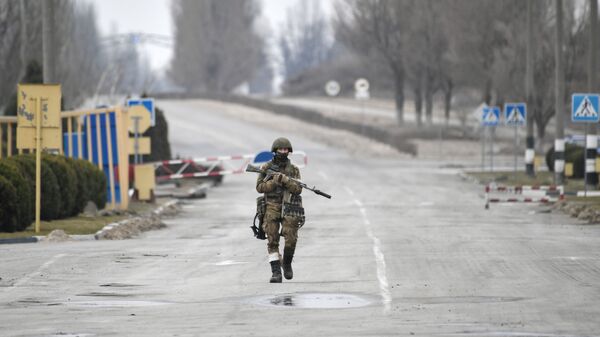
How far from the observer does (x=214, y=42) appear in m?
124

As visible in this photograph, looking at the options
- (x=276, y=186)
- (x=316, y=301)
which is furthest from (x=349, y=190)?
(x=316, y=301)

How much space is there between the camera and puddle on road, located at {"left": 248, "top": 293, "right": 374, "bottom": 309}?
46.0ft

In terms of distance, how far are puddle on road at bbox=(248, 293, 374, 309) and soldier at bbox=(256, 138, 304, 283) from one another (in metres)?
1.43

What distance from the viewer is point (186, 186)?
4544 centimetres

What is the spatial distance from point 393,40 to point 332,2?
5.95 m

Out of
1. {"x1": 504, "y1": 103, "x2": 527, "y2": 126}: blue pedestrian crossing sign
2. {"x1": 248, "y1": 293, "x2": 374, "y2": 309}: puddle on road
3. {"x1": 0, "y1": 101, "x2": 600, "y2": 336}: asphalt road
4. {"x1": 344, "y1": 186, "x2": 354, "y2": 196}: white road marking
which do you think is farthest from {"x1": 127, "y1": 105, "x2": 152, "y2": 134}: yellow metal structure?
{"x1": 248, "y1": 293, "x2": 374, "y2": 309}: puddle on road

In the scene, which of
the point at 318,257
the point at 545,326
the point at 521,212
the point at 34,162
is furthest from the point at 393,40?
the point at 545,326

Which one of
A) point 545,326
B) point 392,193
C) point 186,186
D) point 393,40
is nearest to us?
point 545,326

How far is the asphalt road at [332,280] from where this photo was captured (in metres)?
12.5

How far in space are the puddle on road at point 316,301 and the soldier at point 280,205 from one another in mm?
1429

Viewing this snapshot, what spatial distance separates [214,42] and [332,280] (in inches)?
4277

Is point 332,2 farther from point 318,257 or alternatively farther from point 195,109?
point 318,257

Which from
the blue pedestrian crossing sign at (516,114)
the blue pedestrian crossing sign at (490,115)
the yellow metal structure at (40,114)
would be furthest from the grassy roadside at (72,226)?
the blue pedestrian crossing sign at (490,115)

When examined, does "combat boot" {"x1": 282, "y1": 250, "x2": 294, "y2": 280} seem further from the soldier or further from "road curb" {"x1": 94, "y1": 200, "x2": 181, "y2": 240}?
"road curb" {"x1": 94, "y1": 200, "x2": 181, "y2": 240}
